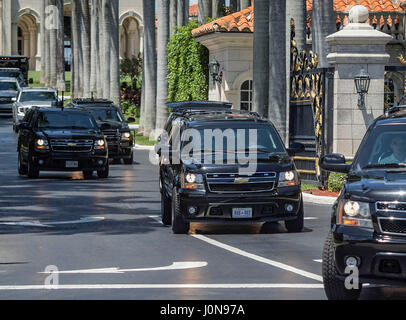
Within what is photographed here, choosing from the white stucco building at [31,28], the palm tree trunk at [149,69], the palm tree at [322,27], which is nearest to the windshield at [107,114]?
the palm tree at [322,27]

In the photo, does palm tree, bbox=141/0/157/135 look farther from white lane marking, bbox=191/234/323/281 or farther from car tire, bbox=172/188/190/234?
white lane marking, bbox=191/234/323/281

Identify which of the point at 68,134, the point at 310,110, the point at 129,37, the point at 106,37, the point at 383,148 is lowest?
the point at 68,134

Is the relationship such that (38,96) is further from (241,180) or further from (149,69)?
(241,180)

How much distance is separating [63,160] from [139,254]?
46.7 ft

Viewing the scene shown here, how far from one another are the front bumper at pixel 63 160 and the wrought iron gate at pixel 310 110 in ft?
17.0

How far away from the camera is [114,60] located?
190 feet

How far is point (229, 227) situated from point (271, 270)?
5.31m

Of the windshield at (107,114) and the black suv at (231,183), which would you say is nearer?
the black suv at (231,183)

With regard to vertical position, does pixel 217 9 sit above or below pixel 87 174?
above

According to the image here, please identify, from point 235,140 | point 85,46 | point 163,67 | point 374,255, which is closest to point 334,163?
point 374,255

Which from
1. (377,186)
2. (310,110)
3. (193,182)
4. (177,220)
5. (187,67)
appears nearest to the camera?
(377,186)

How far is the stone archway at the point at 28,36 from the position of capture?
11569 cm

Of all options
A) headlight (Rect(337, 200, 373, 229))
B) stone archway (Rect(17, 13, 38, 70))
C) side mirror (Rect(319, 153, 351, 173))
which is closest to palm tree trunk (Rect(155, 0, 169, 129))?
side mirror (Rect(319, 153, 351, 173))

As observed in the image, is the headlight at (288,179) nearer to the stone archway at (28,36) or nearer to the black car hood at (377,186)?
the black car hood at (377,186)
